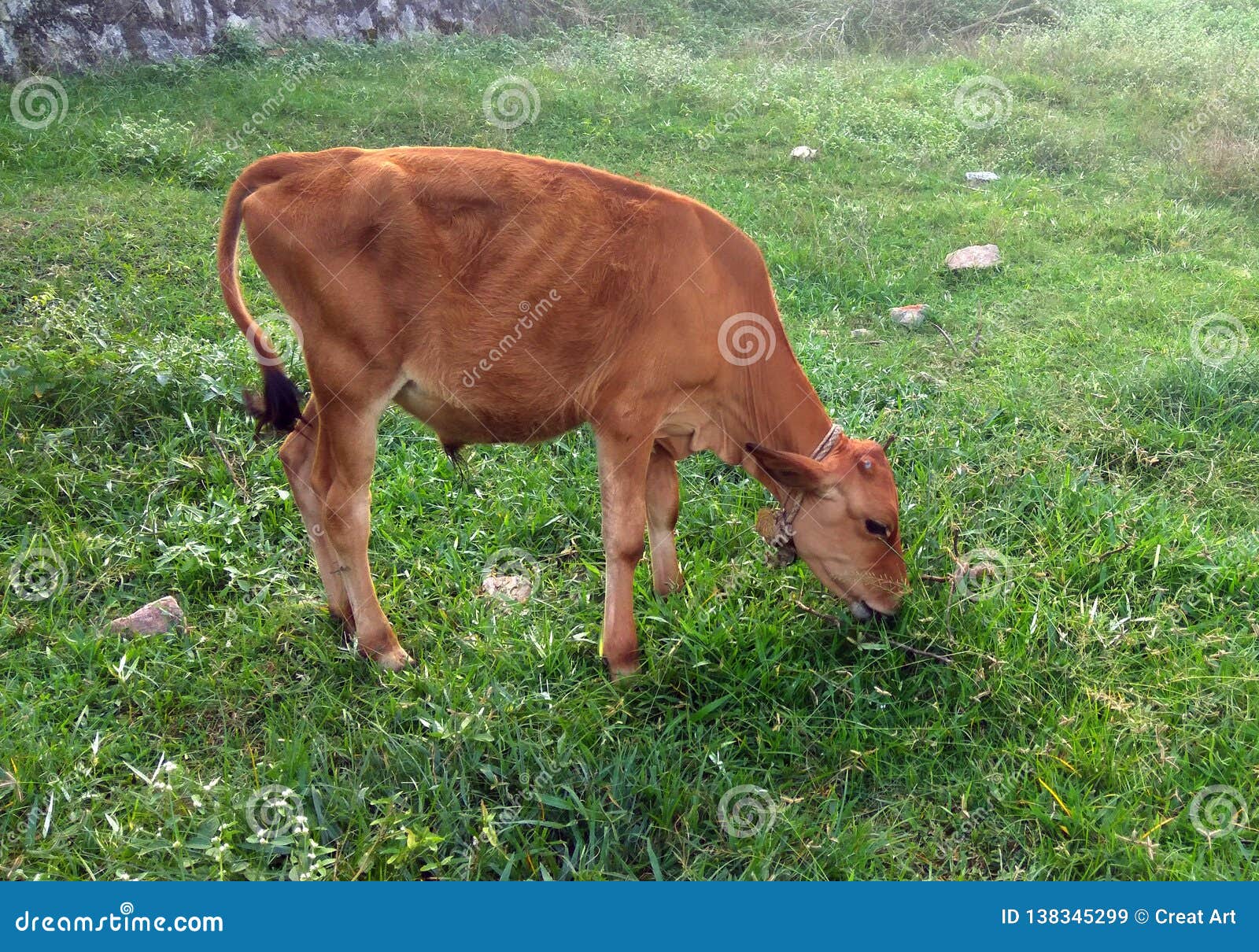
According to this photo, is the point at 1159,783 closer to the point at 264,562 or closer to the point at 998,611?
the point at 998,611

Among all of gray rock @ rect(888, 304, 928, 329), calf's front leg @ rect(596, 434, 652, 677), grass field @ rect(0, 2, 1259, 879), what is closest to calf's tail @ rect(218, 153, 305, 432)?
grass field @ rect(0, 2, 1259, 879)

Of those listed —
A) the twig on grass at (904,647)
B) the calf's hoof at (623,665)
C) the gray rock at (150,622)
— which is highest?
the twig on grass at (904,647)

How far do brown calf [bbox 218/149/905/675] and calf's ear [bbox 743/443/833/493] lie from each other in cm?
1

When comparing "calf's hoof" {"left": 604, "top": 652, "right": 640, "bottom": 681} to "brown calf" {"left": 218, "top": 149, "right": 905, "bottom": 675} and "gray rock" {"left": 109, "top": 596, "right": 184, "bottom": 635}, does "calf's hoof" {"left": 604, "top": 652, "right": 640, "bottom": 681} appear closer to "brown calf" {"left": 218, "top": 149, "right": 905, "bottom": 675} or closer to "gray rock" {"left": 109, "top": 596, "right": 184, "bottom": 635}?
"brown calf" {"left": 218, "top": 149, "right": 905, "bottom": 675}

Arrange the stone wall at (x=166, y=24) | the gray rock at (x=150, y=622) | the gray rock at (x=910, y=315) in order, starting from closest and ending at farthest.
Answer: the gray rock at (x=150, y=622) → the gray rock at (x=910, y=315) → the stone wall at (x=166, y=24)

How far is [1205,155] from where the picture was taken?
30.6 feet

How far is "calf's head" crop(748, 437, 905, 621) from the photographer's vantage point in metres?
3.80

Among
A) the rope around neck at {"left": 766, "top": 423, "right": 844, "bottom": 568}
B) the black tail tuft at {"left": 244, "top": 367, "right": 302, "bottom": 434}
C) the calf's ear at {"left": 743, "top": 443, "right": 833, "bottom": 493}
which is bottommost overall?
the rope around neck at {"left": 766, "top": 423, "right": 844, "bottom": 568}

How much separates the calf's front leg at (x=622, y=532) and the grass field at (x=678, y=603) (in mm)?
128

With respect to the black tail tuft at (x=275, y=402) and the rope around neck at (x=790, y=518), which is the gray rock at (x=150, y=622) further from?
the rope around neck at (x=790, y=518)

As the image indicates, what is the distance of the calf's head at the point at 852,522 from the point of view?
3801mm

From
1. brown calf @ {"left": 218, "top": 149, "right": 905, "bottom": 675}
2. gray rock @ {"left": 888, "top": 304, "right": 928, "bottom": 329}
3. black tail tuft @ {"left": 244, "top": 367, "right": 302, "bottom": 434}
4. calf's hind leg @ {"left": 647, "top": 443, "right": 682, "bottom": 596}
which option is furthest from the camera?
gray rock @ {"left": 888, "top": 304, "right": 928, "bottom": 329}

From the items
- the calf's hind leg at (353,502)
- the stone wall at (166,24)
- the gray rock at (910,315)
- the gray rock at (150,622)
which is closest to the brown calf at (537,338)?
the calf's hind leg at (353,502)

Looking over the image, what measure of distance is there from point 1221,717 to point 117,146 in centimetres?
827
